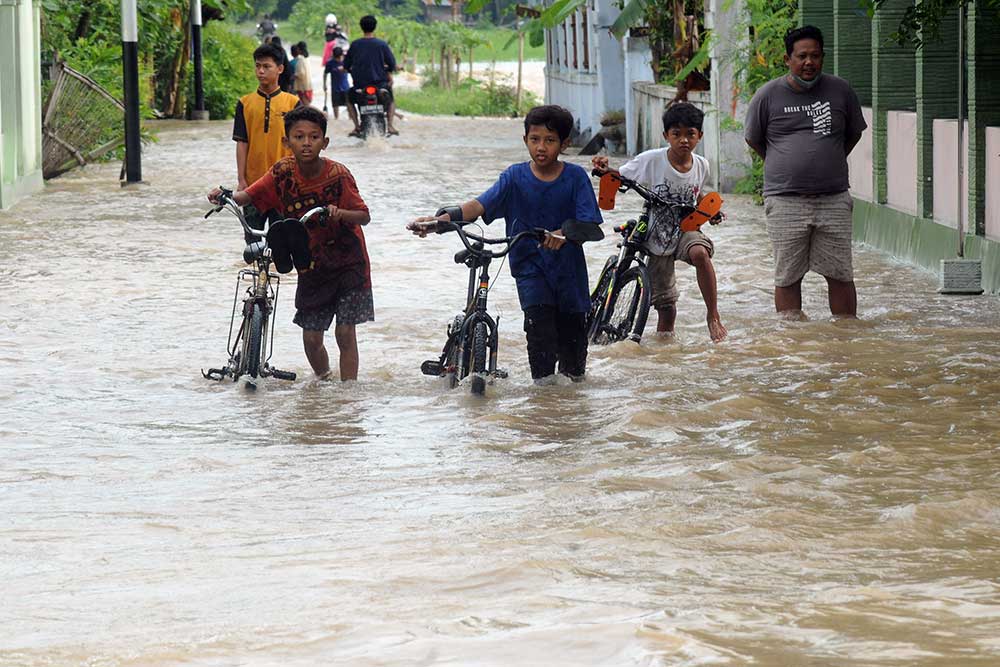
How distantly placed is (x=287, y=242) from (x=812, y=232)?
11.7 ft

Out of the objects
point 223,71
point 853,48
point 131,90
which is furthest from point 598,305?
point 223,71

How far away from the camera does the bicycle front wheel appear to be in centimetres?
915

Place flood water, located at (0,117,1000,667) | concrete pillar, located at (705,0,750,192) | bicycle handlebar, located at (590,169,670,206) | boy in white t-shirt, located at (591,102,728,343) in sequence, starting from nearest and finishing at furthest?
flood water, located at (0,117,1000,667)
bicycle handlebar, located at (590,169,670,206)
boy in white t-shirt, located at (591,102,728,343)
concrete pillar, located at (705,0,750,192)

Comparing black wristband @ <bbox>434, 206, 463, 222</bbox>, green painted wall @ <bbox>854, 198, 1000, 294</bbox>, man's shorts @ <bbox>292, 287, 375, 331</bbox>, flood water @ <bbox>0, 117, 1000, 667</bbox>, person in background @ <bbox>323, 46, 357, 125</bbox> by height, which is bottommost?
flood water @ <bbox>0, 117, 1000, 667</bbox>

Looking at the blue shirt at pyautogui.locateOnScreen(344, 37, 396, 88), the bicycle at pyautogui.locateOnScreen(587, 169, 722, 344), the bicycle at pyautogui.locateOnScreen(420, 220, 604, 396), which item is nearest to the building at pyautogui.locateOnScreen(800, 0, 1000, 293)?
the bicycle at pyautogui.locateOnScreen(587, 169, 722, 344)

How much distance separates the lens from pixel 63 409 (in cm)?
902

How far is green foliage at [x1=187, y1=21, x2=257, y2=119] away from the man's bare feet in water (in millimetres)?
31906

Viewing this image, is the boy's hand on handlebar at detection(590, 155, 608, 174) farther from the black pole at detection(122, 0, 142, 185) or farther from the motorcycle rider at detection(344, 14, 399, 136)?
the motorcycle rider at detection(344, 14, 399, 136)

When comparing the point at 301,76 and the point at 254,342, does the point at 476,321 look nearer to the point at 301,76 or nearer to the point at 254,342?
the point at 254,342

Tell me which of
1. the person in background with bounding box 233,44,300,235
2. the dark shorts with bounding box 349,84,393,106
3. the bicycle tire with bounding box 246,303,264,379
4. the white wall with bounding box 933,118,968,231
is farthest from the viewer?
the dark shorts with bounding box 349,84,393,106

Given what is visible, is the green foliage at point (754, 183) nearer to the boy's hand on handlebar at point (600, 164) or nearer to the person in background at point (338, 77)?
the boy's hand on handlebar at point (600, 164)

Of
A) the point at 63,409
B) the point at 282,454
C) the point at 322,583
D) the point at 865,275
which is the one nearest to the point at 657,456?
the point at 282,454

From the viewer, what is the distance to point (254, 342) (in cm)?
923

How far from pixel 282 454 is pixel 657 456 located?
152 cm
